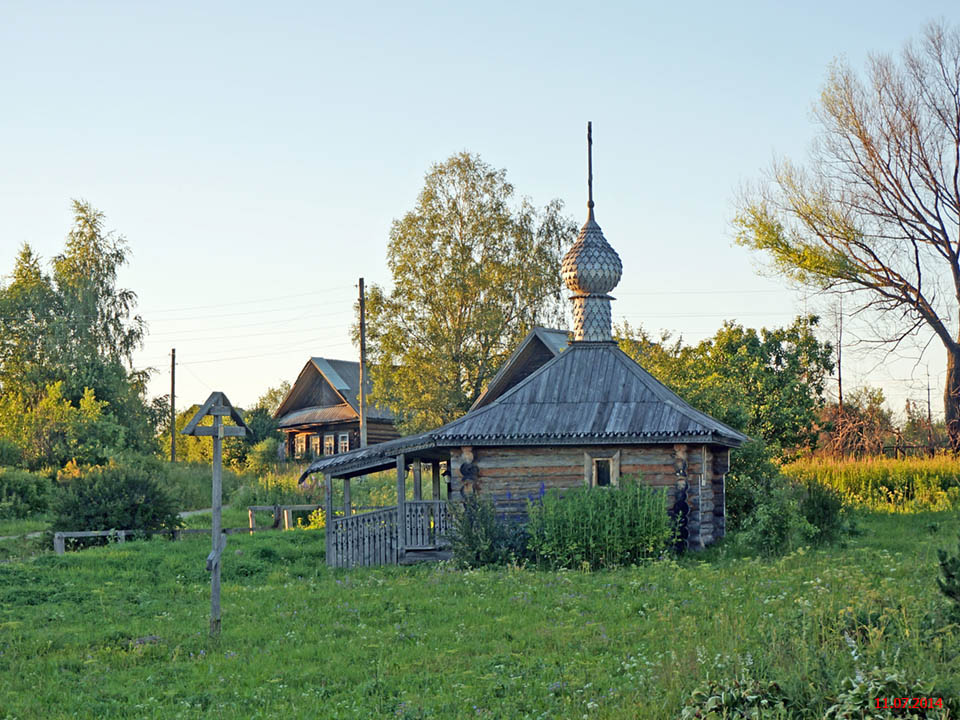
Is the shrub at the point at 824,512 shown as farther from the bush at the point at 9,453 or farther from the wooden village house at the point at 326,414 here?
the wooden village house at the point at 326,414

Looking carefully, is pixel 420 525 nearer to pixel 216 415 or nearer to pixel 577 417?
pixel 577 417

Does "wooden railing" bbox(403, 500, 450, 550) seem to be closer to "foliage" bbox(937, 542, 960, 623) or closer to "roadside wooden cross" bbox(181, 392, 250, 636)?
"roadside wooden cross" bbox(181, 392, 250, 636)

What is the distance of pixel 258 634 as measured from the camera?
45.3 feet

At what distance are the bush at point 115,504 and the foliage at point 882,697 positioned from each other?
2187 centimetres

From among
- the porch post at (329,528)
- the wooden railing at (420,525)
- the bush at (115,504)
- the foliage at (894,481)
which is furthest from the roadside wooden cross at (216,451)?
the foliage at (894,481)

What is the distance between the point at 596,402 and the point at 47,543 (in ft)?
47.5

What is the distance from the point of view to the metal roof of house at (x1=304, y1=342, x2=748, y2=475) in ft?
68.8

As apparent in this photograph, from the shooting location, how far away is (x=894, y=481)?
96.4ft

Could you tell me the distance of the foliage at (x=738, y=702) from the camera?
334 inches

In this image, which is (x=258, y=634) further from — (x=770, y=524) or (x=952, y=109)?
(x=952, y=109)

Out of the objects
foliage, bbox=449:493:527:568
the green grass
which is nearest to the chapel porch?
foliage, bbox=449:493:527:568

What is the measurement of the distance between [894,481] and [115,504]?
21039 millimetres

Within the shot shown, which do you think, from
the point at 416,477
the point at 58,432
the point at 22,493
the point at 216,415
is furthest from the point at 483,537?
the point at 58,432

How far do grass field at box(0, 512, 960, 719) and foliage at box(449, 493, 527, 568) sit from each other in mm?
939
